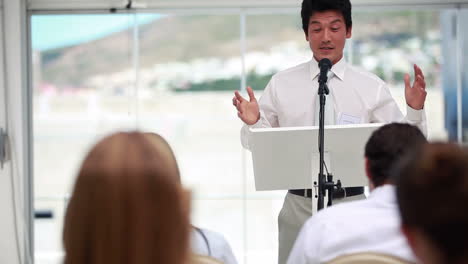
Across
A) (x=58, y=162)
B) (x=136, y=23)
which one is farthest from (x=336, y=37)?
(x=58, y=162)

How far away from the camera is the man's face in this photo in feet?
11.7

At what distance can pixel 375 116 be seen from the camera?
3.62m

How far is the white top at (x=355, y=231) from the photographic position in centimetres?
192

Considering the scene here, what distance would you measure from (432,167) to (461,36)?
4800mm

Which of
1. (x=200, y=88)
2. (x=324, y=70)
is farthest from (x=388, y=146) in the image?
(x=200, y=88)

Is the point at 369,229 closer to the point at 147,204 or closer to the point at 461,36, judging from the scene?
the point at 147,204

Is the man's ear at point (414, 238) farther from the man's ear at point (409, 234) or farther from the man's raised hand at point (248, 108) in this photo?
the man's raised hand at point (248, 108)

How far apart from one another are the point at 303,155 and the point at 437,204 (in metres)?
1.95

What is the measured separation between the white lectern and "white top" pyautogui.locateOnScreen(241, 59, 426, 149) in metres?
0.48

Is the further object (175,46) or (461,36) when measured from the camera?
(175,46)

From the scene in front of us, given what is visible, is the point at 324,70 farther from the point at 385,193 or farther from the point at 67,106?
the point at 67,106

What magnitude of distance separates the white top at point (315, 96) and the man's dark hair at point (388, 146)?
1300 mm

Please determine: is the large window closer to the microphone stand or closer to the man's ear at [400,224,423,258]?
the microphone stand

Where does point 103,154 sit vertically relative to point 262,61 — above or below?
below
